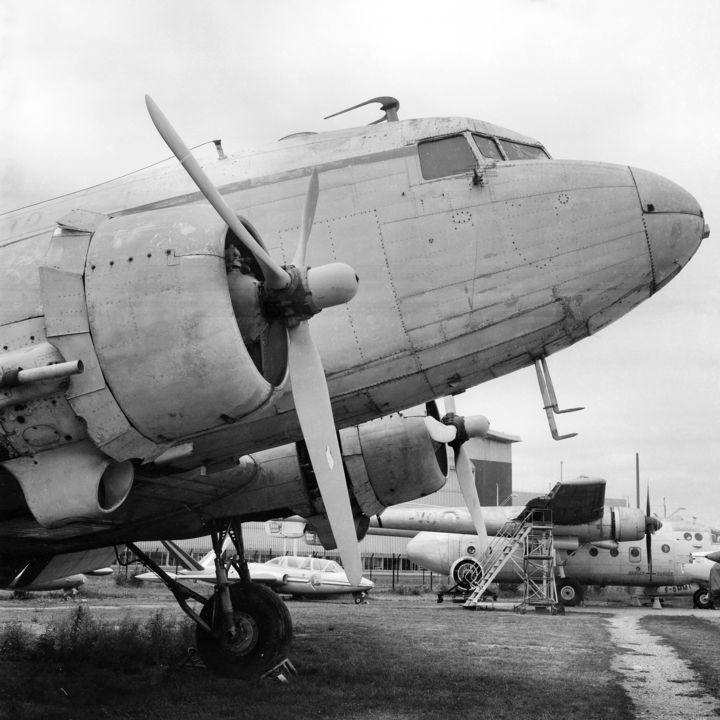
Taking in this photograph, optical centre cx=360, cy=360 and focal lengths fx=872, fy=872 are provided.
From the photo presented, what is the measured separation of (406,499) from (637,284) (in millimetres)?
4490

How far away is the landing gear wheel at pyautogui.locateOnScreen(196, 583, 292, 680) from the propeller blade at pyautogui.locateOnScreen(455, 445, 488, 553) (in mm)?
2924

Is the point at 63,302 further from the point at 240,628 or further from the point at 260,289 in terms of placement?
the point at 240,628

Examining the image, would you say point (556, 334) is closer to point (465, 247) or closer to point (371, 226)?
point (465, 247)

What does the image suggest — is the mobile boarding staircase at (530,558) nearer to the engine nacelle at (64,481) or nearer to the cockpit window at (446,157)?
the cockpit window at (446,157)

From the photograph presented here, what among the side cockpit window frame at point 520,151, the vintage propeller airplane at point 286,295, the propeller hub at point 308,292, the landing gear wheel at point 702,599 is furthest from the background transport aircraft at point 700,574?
the propeller hub at point 308,292

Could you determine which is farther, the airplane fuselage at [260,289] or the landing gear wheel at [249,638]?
the landing gear wheel at [249,638]

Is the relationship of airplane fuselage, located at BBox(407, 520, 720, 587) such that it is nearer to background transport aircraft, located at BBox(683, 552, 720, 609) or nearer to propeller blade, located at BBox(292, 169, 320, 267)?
background transport aircraft, located at BBox(683, 552, 720, 609)

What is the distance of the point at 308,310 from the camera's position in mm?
6582

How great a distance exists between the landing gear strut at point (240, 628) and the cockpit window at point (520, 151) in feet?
20.8

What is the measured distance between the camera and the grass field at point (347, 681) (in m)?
8.52

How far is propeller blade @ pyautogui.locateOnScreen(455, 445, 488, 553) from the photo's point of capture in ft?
39.8

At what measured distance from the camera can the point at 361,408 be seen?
7.97 metres

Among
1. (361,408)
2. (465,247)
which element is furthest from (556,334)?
(361,408)

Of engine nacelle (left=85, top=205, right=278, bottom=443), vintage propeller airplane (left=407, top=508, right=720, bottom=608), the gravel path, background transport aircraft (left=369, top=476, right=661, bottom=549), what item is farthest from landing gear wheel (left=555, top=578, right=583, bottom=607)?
engine nacelle (left=85, top=205, right=278, bottom=443)
